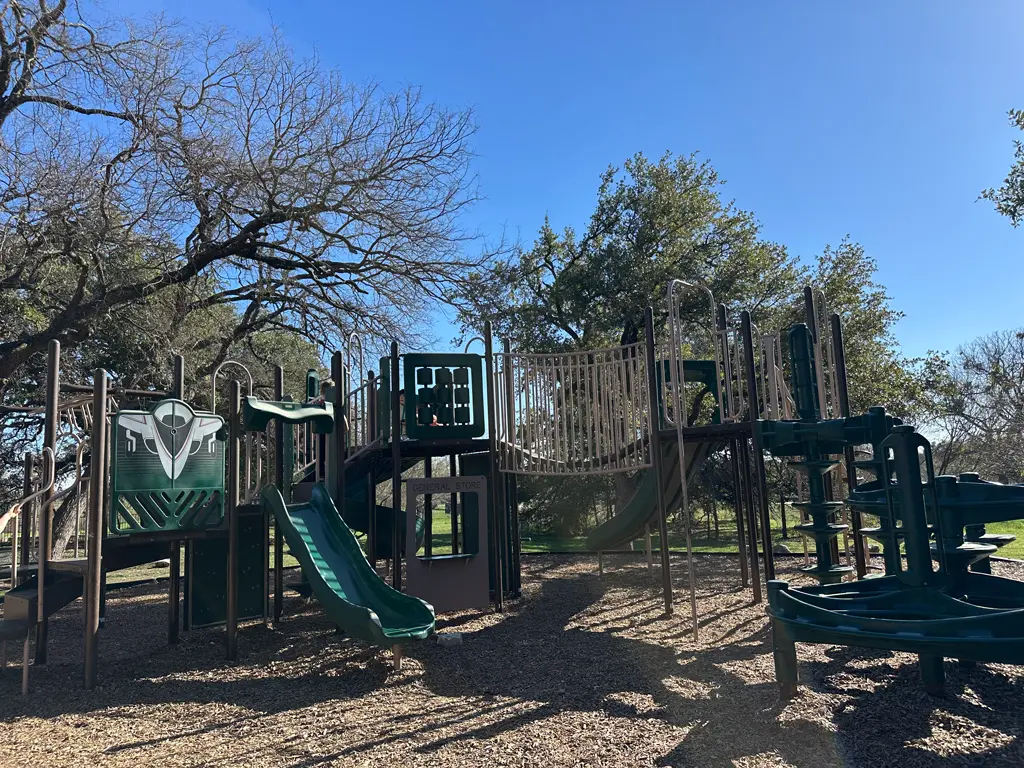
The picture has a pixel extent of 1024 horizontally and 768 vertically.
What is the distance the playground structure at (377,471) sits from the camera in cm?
612

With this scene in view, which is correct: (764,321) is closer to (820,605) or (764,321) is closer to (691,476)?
(691,476)

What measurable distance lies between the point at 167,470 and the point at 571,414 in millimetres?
4227

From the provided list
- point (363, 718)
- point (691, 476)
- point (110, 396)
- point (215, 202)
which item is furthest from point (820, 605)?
point (215, 202)

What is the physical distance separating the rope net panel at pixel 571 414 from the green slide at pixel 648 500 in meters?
0.44

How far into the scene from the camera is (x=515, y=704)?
4.77 meters

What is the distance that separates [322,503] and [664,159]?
1521 centimetres

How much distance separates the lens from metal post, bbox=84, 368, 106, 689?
18.4ft

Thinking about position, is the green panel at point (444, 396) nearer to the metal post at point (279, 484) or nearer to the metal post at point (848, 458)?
the metal post at point (279, 484)

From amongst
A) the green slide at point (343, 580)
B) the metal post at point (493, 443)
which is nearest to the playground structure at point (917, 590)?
the green slide at point (343, 580)

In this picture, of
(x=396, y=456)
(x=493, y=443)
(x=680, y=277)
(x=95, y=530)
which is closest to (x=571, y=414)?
(x=493, y=443)

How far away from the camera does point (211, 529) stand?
657 centimetres

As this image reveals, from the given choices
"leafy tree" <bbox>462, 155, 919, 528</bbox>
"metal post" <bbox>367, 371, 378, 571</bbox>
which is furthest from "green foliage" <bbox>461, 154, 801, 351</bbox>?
"metal post" <bbox>367, 371, 378, 571</bbox>

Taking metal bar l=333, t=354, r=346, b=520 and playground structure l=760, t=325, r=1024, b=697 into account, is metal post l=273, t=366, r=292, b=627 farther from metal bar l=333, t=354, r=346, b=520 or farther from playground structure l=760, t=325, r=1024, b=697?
playground structure l=760, t=325, r=1024, b=697

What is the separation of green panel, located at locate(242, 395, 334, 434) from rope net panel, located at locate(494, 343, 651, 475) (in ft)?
6.87
